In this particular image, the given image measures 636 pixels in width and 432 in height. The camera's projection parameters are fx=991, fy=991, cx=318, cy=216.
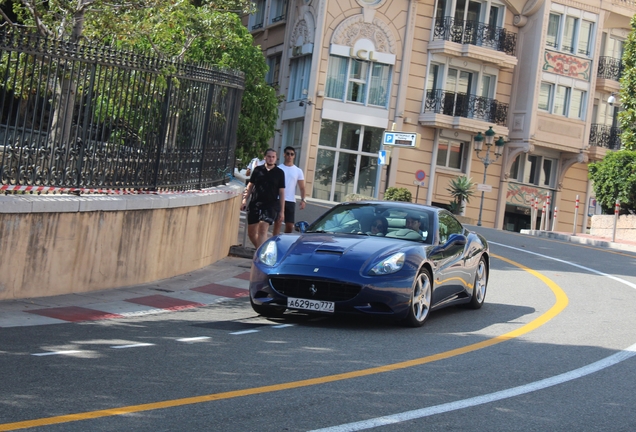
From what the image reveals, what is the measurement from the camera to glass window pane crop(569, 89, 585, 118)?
1826 inches

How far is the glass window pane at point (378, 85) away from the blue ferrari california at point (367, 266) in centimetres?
3177

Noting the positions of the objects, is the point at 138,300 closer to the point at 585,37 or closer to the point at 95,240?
the point at 95,240

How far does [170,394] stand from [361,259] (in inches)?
155

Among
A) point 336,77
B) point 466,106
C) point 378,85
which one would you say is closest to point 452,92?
point 466,106

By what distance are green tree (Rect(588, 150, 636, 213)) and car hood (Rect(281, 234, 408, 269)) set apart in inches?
942

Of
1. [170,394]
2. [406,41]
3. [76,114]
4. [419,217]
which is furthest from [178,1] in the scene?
[406,41]

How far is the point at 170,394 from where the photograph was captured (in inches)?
→ 251

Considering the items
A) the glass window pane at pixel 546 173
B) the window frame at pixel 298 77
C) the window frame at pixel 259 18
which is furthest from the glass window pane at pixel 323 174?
the glass window pane at pixel 546 173

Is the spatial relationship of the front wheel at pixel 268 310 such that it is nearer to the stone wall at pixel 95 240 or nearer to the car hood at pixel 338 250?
the car hood at pixel 338 250

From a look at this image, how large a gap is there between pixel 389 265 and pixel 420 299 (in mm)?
599

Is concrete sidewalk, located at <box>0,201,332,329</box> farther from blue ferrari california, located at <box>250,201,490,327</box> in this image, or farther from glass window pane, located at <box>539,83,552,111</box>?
glass window pane, located at <box>539,83,552,111</box>

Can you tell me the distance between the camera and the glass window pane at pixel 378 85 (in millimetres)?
43094

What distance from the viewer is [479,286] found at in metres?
12.2

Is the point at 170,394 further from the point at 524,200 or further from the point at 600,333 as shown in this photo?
the point at 524,200
